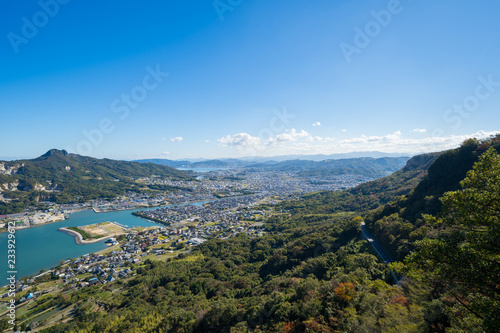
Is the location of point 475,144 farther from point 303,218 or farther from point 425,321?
point 303,218

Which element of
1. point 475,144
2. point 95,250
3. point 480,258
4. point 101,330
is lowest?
point 95,250

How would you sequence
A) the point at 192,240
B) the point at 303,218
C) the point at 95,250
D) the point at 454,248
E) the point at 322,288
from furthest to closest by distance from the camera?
the point at 303,218 < the point at 192,240 < the point at 95,250 < the point at 322,288 < the point at 454,248

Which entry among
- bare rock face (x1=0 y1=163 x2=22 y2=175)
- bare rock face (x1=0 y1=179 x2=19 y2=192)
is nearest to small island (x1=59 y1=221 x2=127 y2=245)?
bare rock face (x1=0 y1=179 x2=19 y2=192)

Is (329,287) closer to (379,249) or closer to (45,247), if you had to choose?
(379,249)

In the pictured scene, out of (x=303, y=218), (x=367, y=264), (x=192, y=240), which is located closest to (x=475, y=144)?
(x=367, y=264)

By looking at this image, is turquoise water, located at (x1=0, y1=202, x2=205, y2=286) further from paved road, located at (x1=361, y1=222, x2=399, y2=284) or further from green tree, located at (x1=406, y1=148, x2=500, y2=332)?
green tree, located at (x1=406, y1=148, x2=500, y2=332)

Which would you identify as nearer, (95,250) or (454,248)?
(454,248)
